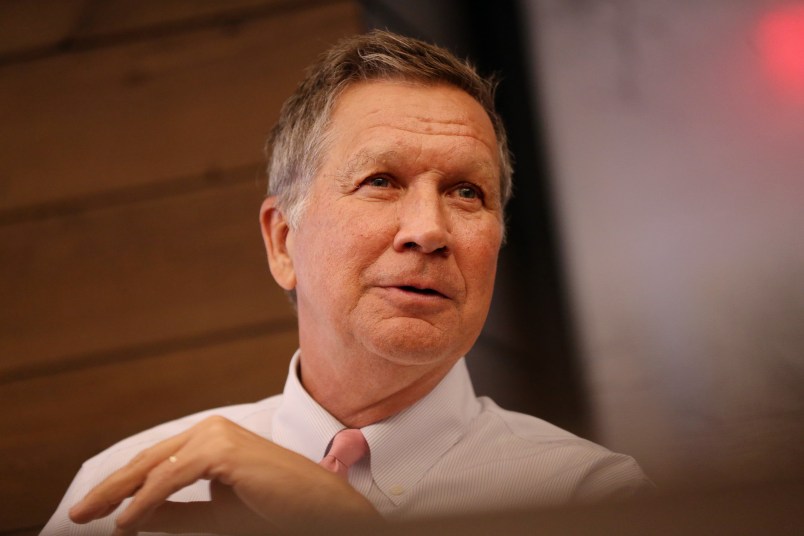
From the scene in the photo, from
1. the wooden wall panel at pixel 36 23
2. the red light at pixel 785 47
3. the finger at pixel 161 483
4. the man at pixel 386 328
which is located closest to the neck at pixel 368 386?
the man at pixel 386 328

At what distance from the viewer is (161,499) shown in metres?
0.81

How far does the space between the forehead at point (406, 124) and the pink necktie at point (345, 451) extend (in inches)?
12.3

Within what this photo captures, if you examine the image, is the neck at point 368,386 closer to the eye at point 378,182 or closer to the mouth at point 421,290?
the mouth at point 421,290

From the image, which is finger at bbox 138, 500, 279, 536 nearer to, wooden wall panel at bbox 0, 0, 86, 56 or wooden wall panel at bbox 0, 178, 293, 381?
wooden wall panel at bbox 0, 178, 293, 381

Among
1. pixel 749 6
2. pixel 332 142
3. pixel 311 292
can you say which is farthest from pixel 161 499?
pixel 749 6

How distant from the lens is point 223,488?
2.79 ft

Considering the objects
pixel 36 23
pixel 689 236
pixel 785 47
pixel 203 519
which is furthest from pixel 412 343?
pixel 36 23

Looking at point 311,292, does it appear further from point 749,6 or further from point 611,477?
point 749,6

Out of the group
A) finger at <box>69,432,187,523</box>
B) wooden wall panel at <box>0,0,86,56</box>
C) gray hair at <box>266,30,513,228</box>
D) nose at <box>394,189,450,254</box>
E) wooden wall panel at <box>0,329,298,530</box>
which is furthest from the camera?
wooden wall panel at <box>0,0,86,56</box>

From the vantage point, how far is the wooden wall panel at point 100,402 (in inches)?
52.4

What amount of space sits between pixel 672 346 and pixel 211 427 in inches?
26.5

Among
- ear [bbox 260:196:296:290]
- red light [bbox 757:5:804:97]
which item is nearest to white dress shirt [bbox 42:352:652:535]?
ear [bbox 260:196:296:290]

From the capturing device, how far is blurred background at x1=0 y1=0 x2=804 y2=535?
3.94ft

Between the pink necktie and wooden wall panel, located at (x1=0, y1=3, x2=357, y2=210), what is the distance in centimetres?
56
